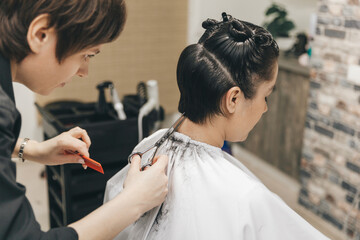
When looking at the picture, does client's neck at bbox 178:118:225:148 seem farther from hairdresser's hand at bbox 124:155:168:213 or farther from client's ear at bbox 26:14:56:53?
client's ear at bbox 26:14:56:53

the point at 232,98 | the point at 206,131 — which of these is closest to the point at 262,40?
the point at 232,98

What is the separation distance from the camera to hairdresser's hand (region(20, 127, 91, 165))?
1.24 meters

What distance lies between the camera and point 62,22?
906mm

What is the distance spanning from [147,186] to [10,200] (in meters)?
0.31

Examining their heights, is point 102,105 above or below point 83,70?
below

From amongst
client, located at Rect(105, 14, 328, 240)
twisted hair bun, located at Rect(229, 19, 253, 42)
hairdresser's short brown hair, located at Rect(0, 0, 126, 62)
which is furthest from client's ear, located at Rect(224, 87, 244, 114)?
hairdresser's short brown hair, located at Rect(0, 0, 126, 62)

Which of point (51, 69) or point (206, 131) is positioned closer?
point (51, 69)

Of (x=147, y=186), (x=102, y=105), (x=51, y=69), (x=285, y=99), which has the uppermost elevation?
(x=51, y=69)

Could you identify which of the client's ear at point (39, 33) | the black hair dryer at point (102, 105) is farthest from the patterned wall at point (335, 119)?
the client's ear at point (39, 33)

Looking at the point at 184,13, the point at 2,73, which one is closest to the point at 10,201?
the point at 2,73

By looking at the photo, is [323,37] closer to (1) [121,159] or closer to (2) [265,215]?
(1) [121,159]

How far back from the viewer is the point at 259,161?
3736 mm

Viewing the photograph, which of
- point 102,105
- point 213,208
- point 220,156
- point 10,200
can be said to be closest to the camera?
point 10,200

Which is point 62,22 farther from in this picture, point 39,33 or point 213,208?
point 213,208
